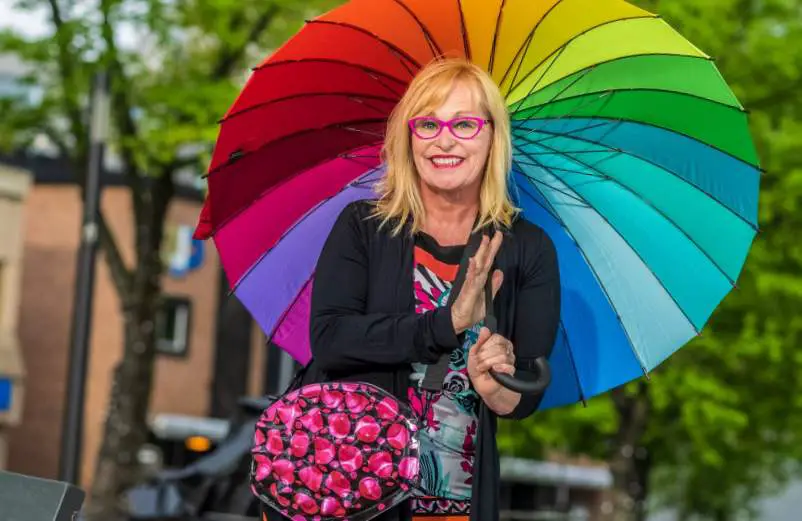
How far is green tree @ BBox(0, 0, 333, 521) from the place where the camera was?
19.8 m

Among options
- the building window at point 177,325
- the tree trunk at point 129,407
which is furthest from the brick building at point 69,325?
the tree trunk at point 129,407

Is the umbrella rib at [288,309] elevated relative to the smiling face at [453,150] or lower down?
lower down

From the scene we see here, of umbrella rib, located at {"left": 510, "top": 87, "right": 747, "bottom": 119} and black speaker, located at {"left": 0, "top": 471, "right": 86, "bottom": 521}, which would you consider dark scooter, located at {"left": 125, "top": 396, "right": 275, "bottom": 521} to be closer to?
umbrella rib, located at {"left": 510, "top": 87, "right": 747, "bottom": 119}

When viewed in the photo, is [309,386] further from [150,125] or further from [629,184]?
[150,125]

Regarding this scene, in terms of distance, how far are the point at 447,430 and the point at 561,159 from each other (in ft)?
4.16

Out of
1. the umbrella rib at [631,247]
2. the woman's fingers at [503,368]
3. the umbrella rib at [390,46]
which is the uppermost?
the umbrella rib at [390,46]

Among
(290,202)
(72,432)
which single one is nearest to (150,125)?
(72,432)

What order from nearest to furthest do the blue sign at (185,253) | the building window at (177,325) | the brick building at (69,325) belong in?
the blue sign at (185,253)
the brick building at (69,325)
the building window at (177,325)

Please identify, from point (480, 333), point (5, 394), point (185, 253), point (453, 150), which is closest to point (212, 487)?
point (453, 150)

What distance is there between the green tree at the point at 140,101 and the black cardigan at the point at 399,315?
602 inches

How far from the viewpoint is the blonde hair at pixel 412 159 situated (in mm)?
3664

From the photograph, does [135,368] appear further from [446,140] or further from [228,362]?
[446,140]

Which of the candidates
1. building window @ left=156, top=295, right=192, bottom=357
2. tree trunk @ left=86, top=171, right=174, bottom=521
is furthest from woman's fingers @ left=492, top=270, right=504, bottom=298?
building window @ left=156, top=295, right=192, bottom=357

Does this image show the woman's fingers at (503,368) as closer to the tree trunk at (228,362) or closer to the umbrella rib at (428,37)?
the umbrella rib at (428,37)
